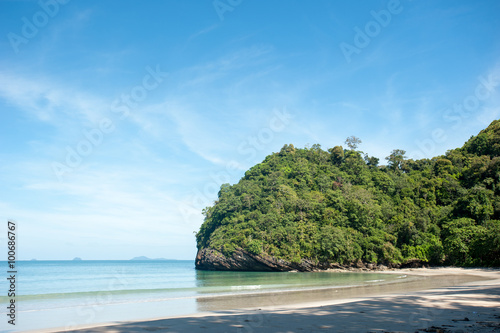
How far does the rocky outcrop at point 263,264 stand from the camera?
4709cm

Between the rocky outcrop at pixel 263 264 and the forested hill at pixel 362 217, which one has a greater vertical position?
the forested hill at pixel 362 217

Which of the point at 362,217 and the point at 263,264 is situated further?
the point at 362,217

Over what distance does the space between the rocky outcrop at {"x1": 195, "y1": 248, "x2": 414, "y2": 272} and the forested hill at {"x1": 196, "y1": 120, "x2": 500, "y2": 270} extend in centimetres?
16

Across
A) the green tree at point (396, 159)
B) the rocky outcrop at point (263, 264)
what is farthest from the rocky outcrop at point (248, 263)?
the green tree at point (396, 159)

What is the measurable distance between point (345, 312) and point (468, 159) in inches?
2361

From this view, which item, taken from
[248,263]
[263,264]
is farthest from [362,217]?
[248,263]

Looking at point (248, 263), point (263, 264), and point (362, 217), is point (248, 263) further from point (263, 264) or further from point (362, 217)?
point (362, 217)

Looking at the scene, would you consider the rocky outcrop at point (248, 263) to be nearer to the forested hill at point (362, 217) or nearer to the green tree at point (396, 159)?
the forested hill at point (362, 217)

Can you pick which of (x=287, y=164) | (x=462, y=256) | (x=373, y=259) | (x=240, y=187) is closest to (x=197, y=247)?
(x=240, y=187)

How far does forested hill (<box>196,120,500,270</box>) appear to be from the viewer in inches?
1752

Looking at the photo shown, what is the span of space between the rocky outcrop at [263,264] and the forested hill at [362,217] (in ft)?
0.52

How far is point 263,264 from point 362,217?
1681 centimetres

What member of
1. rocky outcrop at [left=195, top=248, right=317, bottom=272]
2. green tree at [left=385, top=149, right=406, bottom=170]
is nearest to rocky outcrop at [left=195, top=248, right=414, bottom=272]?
rocky outcrop at [left=195, top=248, right=317, bottom=272]

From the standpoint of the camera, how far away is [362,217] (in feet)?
165
